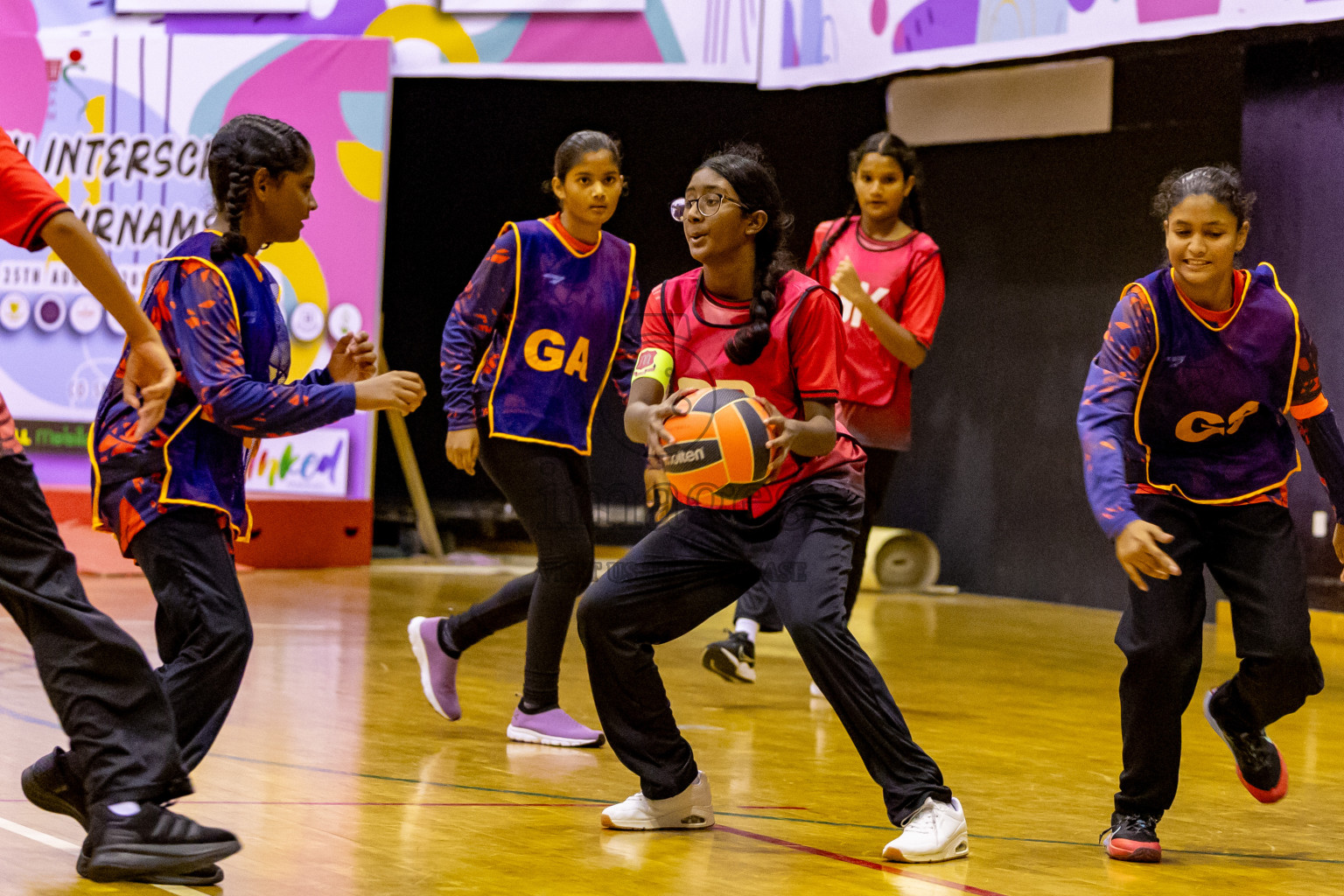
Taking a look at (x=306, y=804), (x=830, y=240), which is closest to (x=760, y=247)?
(x=306, y=804)

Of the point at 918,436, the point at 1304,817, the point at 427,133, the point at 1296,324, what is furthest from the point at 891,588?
the point at 1296,324

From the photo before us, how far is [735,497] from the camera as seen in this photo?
3738mm

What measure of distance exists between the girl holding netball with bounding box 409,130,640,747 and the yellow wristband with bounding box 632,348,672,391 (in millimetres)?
1067

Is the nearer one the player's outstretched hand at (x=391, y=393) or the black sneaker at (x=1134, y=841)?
the player's outstretched hand at (x=391, y=393)

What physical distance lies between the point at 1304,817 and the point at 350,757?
8.82 ft

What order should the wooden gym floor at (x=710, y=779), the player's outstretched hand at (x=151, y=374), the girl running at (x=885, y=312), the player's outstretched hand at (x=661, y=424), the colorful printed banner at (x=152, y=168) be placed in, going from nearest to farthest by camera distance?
the player's outstretched hand at (x=151, y=374)
the wooden gym floor at (x=710, y=779)
the player's outstretched hand at (x=661, y=424)
the girl running at (x=885, y=312)
the colorful printed banner at (x=152, y=168)

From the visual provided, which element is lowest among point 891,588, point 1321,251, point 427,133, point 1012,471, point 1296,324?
point 891,588

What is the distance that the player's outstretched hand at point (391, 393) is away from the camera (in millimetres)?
3373

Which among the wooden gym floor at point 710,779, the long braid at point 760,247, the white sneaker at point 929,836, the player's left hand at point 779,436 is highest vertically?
the long braid at point 760,247

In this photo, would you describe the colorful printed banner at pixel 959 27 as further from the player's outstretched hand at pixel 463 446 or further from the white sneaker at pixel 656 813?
the white sneaker at pixel 656 813

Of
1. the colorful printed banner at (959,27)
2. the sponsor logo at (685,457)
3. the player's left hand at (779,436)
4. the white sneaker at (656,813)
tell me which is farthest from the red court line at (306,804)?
the colorful printed banner at (959,27)

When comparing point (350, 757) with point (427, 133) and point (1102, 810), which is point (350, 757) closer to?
point (1102, 810)

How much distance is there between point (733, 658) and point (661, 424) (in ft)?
7.83

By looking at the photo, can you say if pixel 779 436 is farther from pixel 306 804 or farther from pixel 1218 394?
pixel 306 804
